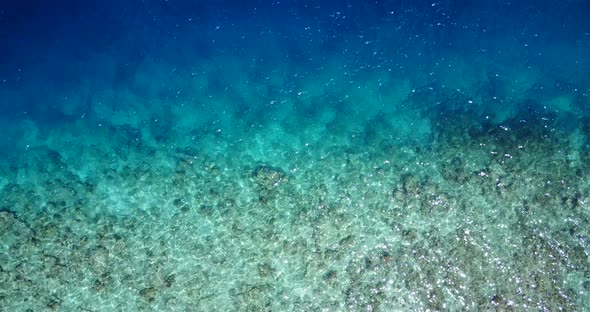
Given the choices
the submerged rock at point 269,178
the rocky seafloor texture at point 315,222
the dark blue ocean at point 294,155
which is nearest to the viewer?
the rocky seafloor texture at point 315,222

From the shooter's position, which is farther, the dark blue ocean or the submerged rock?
the submerged rock

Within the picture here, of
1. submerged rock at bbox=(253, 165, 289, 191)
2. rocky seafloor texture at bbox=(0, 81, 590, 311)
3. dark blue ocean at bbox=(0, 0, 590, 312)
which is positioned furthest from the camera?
submerged rock at bbox=(253, 165, 289, 191)

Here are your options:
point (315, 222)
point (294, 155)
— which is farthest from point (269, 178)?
point (315, 222)

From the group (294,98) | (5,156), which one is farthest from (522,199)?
(5,156)

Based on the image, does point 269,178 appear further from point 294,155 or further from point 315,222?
point 315,222

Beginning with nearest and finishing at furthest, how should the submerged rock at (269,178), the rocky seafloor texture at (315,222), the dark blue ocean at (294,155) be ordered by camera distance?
1. the rocky seafloor texture at (315,222)
2. the dark blue ocean at (294,155)
3. the submerged rock at (269,178)

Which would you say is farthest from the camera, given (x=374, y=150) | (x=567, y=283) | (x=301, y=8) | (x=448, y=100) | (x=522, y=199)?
(x=301, y=8)

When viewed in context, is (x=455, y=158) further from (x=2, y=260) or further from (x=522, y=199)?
(x=2, y=260)

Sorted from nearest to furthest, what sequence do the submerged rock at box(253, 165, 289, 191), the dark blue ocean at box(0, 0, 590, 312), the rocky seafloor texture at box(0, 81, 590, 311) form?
the rocky seafloor texture at box(0, 81, 590, 311) < the dark blue ocean at box(0, 0, 590, 312) < the submerged rock at box(253, 165, 289, 191)
